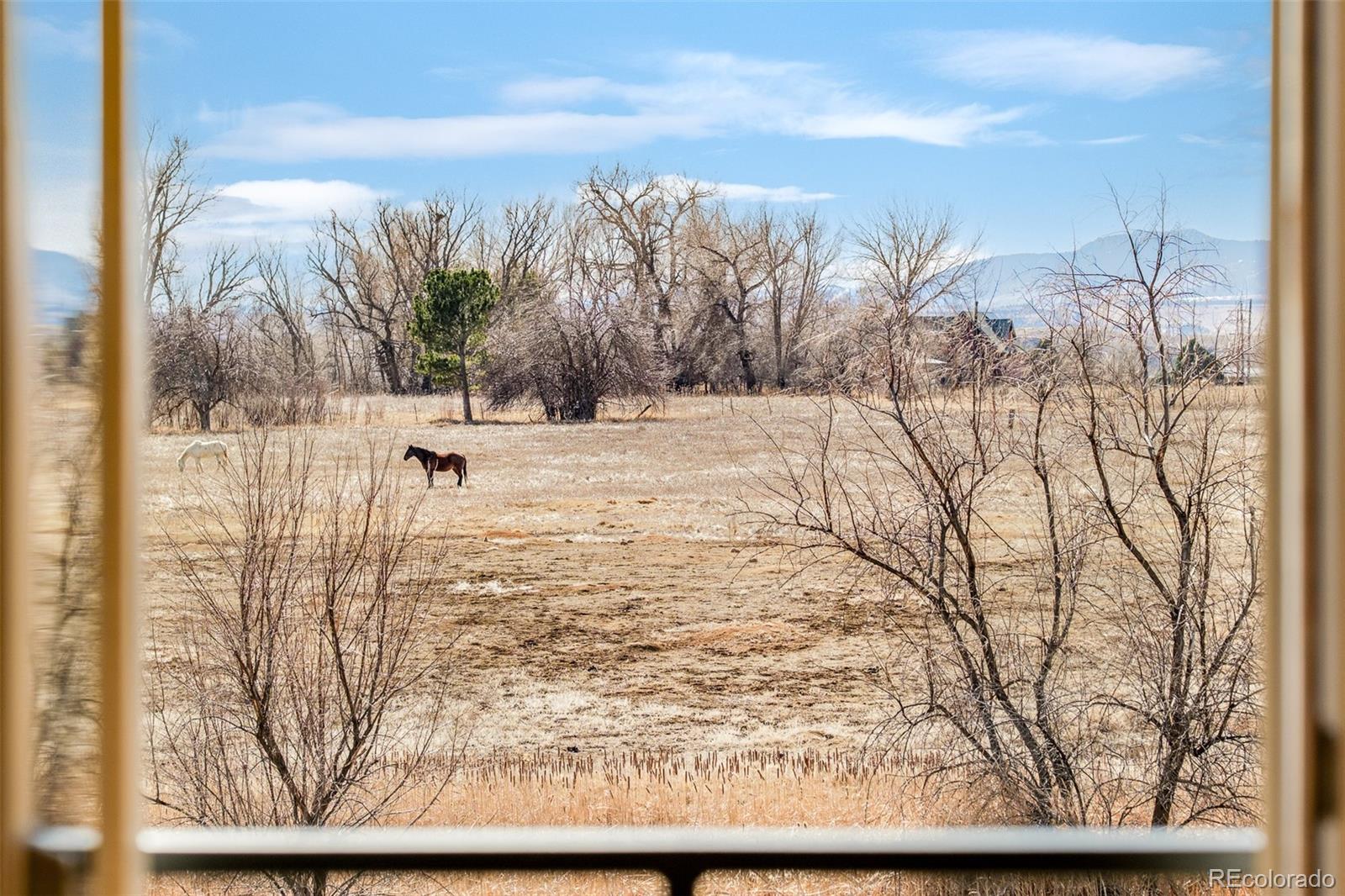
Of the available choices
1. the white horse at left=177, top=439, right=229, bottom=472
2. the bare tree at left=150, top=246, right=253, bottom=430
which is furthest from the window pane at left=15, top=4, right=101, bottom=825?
the bare tree at left=150, top=246, right=253, bottom=430

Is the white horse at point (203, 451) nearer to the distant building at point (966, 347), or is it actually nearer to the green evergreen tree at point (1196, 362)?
the distant building at point (966, 347)

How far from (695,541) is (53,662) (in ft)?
23.2

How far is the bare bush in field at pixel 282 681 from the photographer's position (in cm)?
426

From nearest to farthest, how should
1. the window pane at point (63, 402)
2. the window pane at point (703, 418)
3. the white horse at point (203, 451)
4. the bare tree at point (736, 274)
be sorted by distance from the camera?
the window pane at point (63, 402) → the window pane at point (703, 418) → the white horse at point (203, 451) → the bare tree at point (736, 274)

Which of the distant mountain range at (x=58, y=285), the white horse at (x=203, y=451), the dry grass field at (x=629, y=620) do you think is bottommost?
the dry grass field at (x=629, y=620)

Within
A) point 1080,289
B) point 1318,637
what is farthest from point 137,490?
point 1080,289

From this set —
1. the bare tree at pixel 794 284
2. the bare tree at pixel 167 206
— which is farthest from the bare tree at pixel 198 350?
the bare tree at pixel 794 284

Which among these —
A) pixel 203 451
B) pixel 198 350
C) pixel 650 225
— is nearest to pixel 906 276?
pixel 650 225

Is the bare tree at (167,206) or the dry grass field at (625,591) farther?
the dry grass field at (625,591)

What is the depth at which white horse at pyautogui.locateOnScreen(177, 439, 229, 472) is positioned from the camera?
621 centimetres

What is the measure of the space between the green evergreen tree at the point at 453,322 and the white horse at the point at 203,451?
2077 millimetres

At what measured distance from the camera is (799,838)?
2.69 ft

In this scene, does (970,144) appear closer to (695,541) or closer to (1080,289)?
A: (695,541)

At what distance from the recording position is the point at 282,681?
15.8 ft
